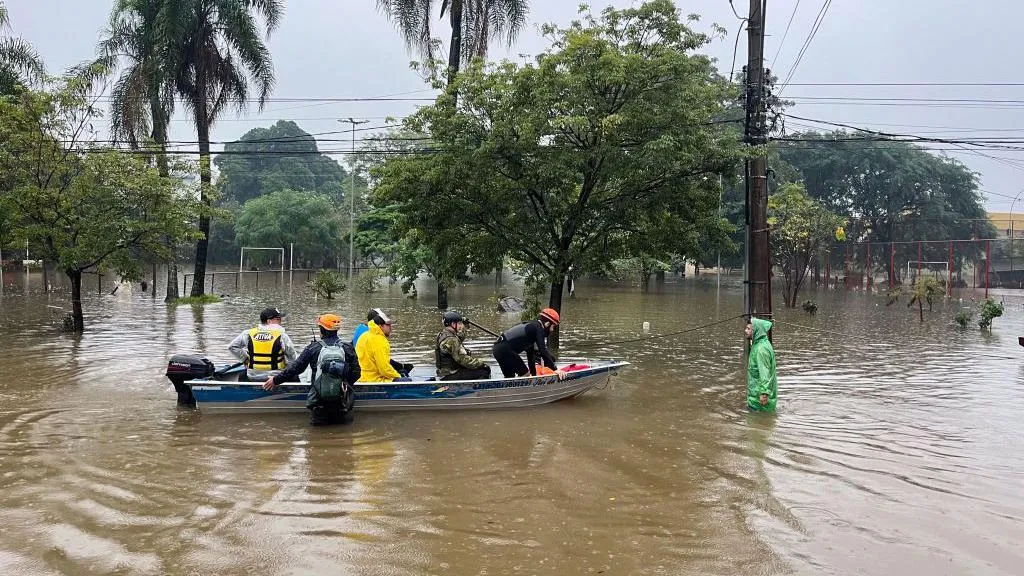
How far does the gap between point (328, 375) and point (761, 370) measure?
19.1ft

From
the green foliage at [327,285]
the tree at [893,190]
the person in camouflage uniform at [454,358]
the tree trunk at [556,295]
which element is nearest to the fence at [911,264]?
the tree at [893,190]

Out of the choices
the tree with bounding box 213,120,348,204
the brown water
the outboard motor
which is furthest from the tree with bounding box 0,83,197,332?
the tree with bounding box 213,120,348,204

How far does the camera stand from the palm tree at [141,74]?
1046 inches

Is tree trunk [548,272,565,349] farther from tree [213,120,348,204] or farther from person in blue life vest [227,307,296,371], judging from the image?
tree [213,120,348,204]

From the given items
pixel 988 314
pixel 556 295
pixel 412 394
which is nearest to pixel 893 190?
pixel 988 314

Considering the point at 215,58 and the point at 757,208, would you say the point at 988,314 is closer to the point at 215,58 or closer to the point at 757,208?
the point at 757,208

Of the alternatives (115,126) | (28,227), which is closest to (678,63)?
(28,227)

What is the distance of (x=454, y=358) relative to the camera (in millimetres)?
10406

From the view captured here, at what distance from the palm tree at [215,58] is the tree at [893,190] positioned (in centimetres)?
3533

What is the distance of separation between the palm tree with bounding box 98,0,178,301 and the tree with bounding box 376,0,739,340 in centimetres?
1508

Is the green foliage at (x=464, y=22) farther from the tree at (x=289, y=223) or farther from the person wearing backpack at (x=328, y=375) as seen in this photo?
the tree at (x=289, y=223)

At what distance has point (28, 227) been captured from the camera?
658 inches

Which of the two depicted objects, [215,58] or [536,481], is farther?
[215,58]

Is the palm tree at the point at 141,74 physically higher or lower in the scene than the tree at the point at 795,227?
higher
